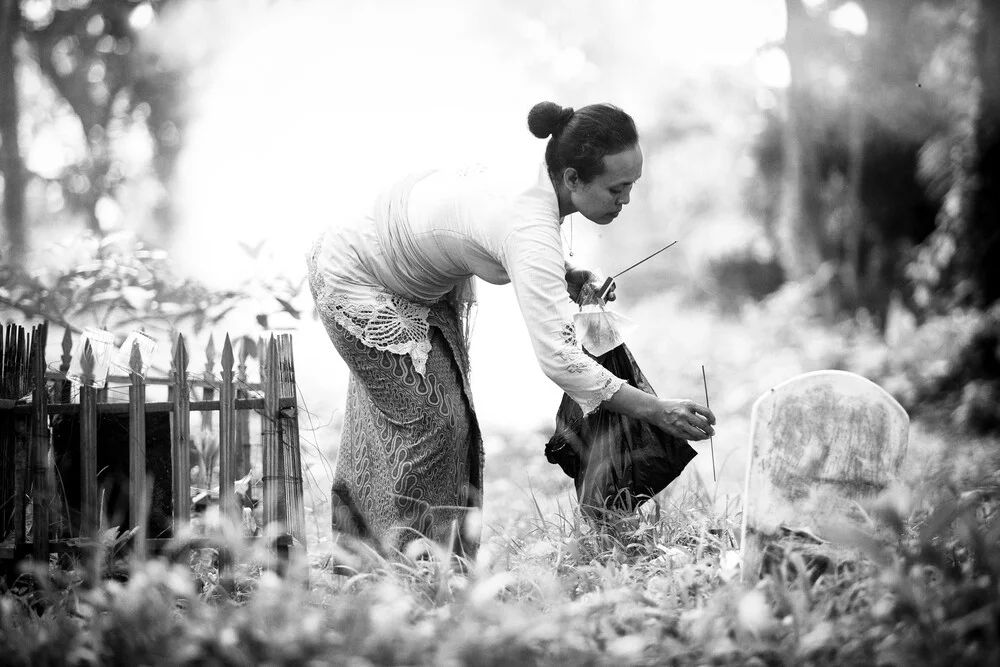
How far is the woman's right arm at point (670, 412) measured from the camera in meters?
2.86

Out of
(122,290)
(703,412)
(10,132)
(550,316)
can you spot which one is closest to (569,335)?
(550,316)

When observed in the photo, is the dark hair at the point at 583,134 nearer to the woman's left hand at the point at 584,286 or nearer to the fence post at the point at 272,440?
the woman's left hand at the point at 584,286

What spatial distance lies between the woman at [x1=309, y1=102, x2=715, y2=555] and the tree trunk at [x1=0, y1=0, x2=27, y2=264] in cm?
850

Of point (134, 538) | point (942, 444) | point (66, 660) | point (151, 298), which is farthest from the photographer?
point (942, 444)

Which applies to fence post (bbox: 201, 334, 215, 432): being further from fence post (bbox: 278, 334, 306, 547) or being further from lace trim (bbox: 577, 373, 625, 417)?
lace trim (bbox: 577, 373, 625, 417)

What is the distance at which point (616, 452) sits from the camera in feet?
10.6

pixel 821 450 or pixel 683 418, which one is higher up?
pixel 683 418

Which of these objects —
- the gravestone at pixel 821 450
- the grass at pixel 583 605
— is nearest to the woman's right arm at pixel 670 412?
the gravestone at pixel 821 450

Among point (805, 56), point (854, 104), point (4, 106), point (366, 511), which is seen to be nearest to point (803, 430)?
point (366, 511)

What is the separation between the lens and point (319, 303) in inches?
133

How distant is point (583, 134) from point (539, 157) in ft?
0.60

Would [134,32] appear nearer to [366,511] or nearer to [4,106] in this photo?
[4,106]

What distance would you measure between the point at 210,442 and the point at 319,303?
1299 millimetres

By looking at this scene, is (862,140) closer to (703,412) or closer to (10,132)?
(703,412)
